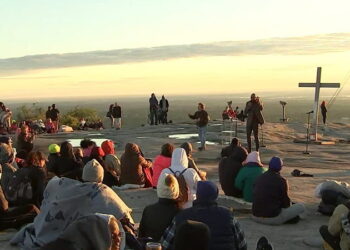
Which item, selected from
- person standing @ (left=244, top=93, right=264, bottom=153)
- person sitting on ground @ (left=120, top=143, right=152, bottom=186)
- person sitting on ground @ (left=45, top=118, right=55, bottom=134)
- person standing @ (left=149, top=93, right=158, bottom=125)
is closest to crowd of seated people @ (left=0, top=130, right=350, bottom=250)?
person sitting on ground @ (left=120, top=143, right=152, bottom=186)

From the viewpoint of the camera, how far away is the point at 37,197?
9578 millimetres

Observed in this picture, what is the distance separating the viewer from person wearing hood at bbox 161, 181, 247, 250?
5.99 meters

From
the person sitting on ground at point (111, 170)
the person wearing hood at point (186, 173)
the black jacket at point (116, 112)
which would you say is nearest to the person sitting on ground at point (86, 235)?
the person wearing hood at point (186, 173)

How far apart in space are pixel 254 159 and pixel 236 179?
74 cm

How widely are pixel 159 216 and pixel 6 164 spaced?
164 inches

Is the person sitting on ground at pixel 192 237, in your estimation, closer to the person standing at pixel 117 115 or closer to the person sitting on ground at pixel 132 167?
the person sitting on ground at pixel 132 167

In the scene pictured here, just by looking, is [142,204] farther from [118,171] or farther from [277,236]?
[277,236]

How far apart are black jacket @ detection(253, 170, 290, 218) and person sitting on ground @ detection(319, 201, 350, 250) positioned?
196cm

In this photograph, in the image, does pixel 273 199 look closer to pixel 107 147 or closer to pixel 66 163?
pixel 66 163

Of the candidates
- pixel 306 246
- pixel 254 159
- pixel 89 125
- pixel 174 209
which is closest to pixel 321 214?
pixel 254 159

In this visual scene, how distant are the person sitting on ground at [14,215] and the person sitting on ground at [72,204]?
1.58 metres

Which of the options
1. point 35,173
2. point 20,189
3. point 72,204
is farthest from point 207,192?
point 20,189

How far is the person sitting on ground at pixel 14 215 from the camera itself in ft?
29.0

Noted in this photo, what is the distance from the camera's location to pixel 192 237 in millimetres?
4305
